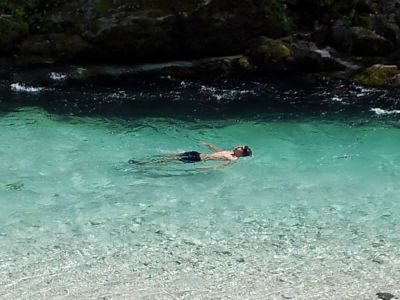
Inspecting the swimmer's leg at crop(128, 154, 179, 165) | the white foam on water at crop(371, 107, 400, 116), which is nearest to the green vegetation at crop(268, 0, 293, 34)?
the white foam on water at crop(371, 107, 400, 116)

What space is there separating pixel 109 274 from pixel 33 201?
358cm

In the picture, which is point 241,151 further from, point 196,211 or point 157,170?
point 196,211

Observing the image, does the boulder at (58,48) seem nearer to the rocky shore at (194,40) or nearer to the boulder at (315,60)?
the rocky shore at (194,40)

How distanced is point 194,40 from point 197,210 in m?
11.6

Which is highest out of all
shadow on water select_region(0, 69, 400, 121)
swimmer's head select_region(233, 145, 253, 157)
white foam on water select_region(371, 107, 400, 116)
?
shadow on water select_region(0, 69, 400, 121)

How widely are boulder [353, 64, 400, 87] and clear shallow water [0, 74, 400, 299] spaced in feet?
11.1

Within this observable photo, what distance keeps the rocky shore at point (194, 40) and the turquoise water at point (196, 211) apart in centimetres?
490

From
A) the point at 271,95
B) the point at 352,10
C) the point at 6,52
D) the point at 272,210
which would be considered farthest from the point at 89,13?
the point at 272,210

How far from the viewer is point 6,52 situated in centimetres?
2241

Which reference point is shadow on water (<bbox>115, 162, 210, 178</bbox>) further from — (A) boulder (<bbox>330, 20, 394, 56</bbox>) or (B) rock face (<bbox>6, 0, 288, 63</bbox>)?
(A) boulder (<bbox>330, 20, 394, 56</bbox>)

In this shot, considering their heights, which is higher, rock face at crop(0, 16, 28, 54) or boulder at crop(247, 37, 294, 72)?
rock face at crop(0, 16, 28, 54)

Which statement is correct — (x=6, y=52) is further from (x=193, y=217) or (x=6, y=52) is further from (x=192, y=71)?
(x=193, y=217)

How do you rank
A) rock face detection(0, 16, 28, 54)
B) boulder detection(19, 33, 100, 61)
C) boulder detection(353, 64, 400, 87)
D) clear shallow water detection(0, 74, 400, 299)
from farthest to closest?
1. rock face detection(0, 16, 28, 54)
2. boulder detection(19, 33, 100, 61)
3. boulder detection(353, 64, 400, 87)
4. clear shallow water detection(0, 74, 400, 299)

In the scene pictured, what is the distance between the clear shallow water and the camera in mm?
9102
